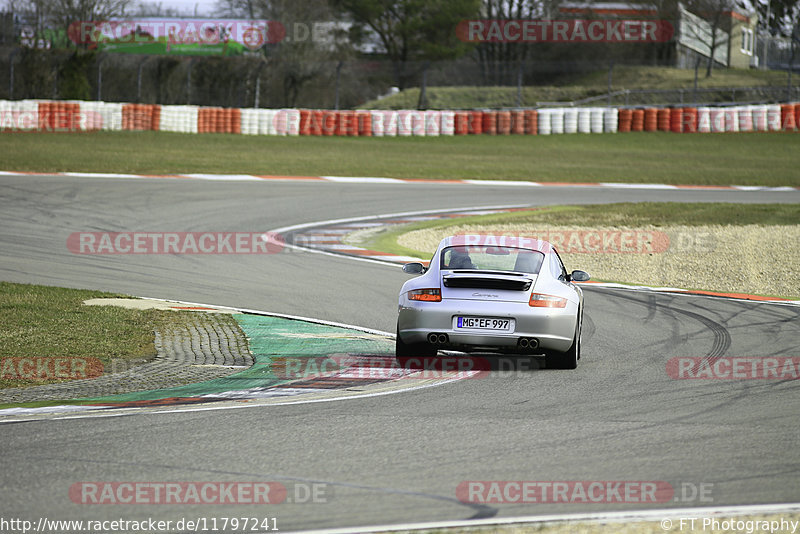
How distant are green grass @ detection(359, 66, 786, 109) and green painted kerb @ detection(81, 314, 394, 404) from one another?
41.4 meters

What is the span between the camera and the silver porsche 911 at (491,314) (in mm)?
8609

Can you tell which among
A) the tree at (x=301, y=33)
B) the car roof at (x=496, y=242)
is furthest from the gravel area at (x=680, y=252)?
the tree at (x=301, y=33)

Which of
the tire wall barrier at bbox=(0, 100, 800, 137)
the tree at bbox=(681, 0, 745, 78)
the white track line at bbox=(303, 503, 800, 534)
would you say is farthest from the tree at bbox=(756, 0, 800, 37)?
the white track line at bbox=(303, 503, 800, 534)

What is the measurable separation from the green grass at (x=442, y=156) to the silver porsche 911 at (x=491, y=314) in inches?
769

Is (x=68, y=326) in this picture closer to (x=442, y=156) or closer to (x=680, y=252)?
(x=680, y=252)

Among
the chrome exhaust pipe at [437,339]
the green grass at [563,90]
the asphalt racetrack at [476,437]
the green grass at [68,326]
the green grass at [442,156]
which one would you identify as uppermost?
the green grass at [563,90]

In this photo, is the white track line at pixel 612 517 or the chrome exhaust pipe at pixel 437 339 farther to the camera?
the chrome exhaust pipe at pixel 437 339

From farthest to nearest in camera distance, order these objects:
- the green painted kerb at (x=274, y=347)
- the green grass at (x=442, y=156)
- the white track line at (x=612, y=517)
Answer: the green grass at (x=442, y=156) < the green painted kerb at (x=274, y=347) < the white track line at (x=612, y=517)

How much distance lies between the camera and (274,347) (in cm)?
999

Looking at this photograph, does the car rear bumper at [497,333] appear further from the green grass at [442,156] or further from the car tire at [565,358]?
the green grass at [442,156]

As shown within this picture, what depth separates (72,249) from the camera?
631 inches

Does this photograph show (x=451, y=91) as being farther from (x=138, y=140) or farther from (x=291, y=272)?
(x=291, y=272)

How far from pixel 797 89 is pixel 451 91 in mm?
17190

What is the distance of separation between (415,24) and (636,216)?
52.2m
